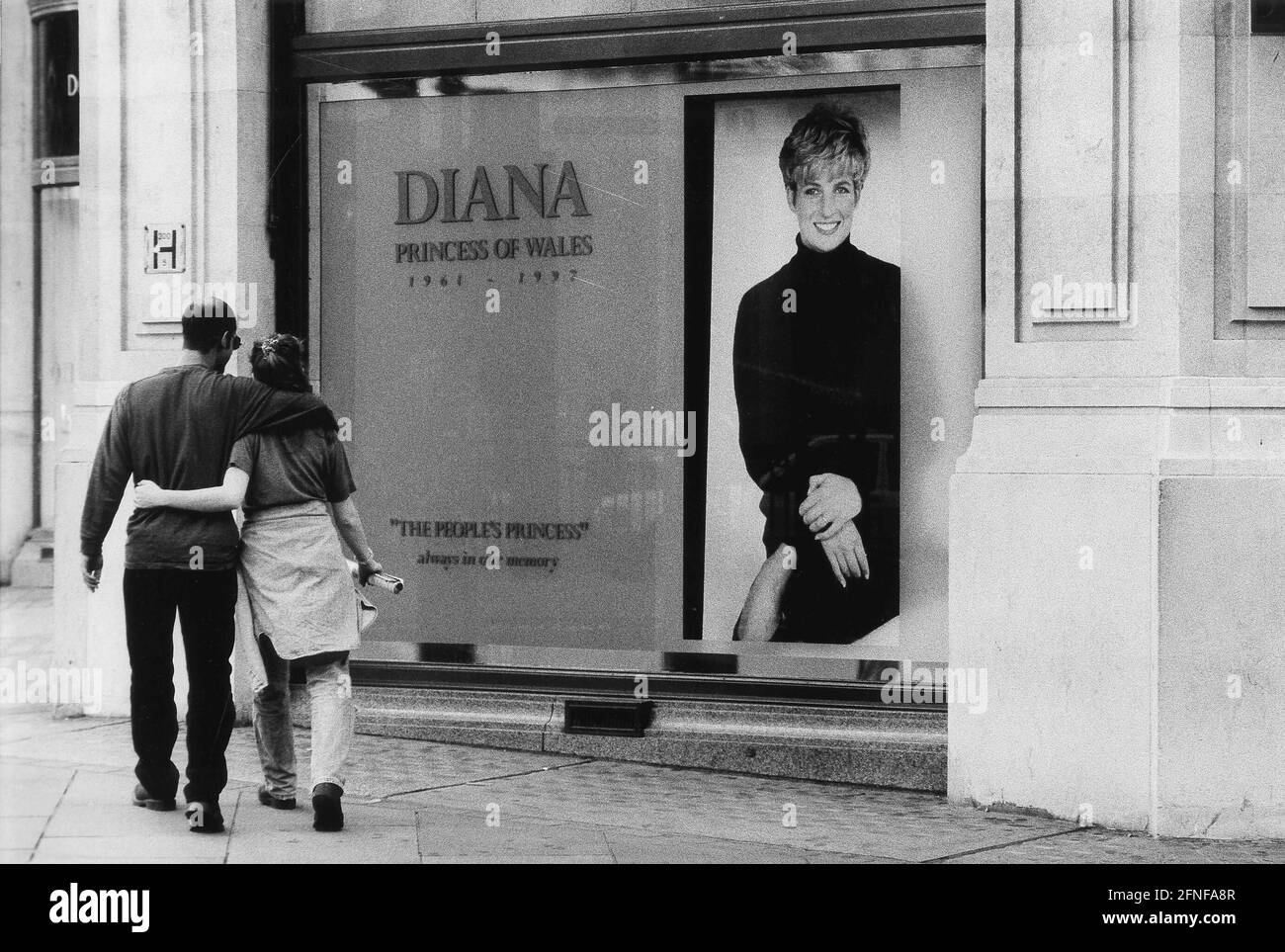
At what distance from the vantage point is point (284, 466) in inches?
253

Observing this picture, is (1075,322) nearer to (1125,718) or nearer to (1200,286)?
(1200,286)

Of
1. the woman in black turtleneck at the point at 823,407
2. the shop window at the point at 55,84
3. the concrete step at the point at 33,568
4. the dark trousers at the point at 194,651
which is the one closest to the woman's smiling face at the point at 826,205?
the woman in black turtleneck at the point at 823,407

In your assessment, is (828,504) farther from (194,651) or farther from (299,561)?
(194,651)

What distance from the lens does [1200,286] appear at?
22.9 ft

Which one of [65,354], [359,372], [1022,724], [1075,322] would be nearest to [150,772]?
[359,372]

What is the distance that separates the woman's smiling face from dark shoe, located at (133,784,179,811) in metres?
3.76

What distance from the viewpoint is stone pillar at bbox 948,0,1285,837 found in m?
6.76

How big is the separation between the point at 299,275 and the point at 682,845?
393cm

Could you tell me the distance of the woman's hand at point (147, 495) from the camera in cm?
629

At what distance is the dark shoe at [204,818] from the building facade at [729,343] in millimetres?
2281

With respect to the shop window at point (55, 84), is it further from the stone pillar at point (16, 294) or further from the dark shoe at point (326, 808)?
the dark shoe at point (326, 808)

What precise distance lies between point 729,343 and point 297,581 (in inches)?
Answer: 106

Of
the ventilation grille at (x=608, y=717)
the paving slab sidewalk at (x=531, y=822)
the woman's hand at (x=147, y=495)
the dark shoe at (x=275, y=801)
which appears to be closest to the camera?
the paving slab sidewalk at (x=531, y=822)

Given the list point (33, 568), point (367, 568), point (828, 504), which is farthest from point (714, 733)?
point (33, 568)
